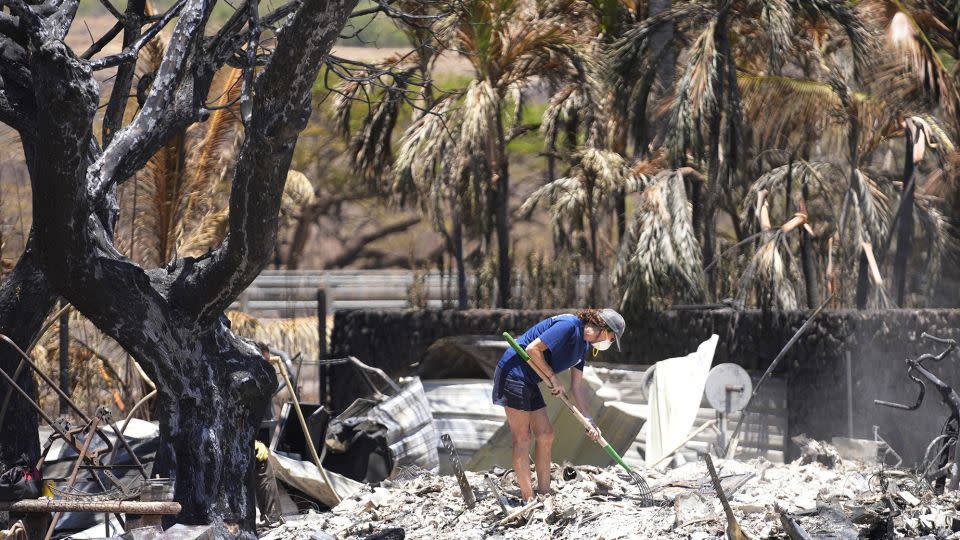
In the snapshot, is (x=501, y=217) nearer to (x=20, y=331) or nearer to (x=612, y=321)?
(x=612, y=321)

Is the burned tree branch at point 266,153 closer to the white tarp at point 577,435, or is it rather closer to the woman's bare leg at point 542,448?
the woman's bare leg at point 542,448

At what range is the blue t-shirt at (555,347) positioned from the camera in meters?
9.28

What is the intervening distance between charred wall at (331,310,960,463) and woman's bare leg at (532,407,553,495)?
12.9 feet

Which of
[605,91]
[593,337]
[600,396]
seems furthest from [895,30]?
[593,337]

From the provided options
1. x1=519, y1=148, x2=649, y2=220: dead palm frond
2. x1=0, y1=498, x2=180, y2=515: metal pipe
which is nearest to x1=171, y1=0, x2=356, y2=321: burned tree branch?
x1=0, y1=498, x2=180, y2=515: metal pipe

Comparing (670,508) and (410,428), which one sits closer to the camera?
(670,508)

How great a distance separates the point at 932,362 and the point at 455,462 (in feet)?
16.2

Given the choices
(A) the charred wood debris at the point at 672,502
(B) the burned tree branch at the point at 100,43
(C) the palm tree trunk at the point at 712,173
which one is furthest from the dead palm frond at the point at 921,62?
(B) the burned tree branch at the point at 100,43

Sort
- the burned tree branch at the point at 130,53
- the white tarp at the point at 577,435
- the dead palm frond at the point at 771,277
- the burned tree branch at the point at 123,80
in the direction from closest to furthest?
the burned tree branch at the point at 130,53 < the burned tree branch at the point at 123,80 < the white tarp at the point at 577,435 < the dead palm frond at the point at 771,277

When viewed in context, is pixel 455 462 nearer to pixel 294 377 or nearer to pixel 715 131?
pixel 294 377

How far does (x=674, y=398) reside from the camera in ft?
37.1

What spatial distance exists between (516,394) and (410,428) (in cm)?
346

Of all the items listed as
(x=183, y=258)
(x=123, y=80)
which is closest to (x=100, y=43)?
(x=123, y=80)

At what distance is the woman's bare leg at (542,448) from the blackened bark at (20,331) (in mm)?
3938
